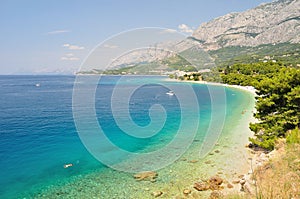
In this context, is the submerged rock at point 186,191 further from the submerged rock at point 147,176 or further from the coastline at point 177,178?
the submerged rock at point 147,176

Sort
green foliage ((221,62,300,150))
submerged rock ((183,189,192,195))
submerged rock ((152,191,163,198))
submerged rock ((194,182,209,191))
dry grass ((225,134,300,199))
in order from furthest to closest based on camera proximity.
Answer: green foliage ((221,62,300,150)), submerged rock ((194,182,209,191)), submerged rock ((183,189,192,195)), submerged rock ((152,191,163,198)), dry grass ((225,134,300,199))

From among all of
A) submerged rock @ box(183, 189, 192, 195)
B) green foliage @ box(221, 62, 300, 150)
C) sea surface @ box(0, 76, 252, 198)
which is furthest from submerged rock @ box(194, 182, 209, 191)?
green foliage @ box(221, 62, 300, 150)

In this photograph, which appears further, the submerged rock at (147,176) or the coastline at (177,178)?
the submerged rock at (147,176)

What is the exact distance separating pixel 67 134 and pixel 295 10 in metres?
217

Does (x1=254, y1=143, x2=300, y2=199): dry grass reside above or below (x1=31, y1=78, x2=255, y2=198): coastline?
above

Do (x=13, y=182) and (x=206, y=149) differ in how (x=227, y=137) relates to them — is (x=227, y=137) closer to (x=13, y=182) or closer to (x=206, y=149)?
(x=206, y=149)

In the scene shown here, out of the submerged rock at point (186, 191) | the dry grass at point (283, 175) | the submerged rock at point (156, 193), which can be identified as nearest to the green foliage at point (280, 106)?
the dry grass at point (283, 175)

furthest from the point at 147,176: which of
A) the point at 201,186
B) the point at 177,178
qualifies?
the point at 201,186

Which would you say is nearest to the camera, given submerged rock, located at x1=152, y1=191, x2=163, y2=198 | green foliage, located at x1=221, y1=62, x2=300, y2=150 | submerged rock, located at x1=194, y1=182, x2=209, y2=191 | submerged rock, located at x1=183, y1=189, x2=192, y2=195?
submerged rock, located at x1=152, y1=191, x2=163, y2=198

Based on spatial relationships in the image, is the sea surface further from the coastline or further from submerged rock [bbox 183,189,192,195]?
submerged rock [bbox 183,189,192,195]

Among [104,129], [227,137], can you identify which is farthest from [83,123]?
[227,137]

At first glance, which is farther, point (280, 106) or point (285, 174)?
point (280, 106)

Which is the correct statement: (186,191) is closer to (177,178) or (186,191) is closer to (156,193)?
(177,178)

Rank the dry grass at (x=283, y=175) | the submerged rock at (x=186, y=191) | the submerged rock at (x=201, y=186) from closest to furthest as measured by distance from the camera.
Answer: the dry grass at (x=283, y=175), the submerged rock at (x=186, y=191), the submerged rock at (x=201, y=186)
